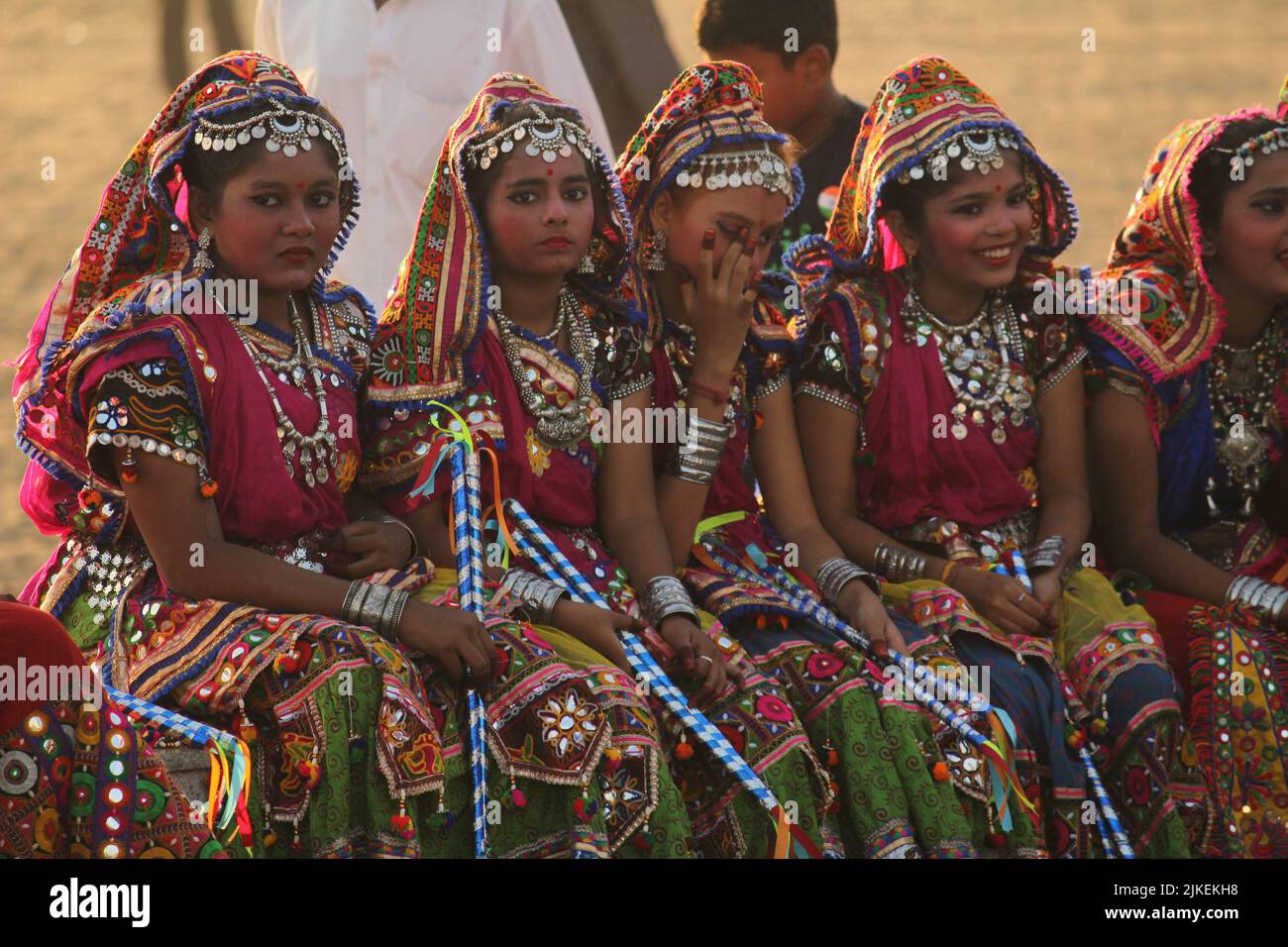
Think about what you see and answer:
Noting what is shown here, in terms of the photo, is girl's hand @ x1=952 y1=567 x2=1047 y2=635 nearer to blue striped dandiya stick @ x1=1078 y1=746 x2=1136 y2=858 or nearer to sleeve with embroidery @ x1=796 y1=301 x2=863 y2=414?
blue striped dandiya stick @ x1=1078 y1=746 x2=1136 y2=858

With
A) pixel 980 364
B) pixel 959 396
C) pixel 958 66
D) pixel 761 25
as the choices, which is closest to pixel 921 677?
pixel 959 396

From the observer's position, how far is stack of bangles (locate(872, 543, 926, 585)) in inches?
182

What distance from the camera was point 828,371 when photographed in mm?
4738

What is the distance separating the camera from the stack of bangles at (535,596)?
13.5 feet

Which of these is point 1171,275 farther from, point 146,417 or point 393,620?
point 146,417

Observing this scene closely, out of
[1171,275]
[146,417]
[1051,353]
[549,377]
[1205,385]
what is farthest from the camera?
[1171,275]

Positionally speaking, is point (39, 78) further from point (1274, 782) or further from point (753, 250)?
point (1274, 782)

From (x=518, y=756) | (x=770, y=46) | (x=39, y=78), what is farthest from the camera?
(x=39, y=78)

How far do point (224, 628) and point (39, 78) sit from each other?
30.0ft

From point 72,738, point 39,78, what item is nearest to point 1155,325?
point 72,738

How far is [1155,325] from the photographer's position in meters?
4.95

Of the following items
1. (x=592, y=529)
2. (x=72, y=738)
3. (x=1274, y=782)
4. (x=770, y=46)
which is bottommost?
(x=1274, y=782)

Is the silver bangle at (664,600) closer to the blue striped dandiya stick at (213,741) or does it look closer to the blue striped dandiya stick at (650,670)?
the blue striped dandiya stick at (650,670)

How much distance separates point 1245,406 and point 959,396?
85 centimetres
